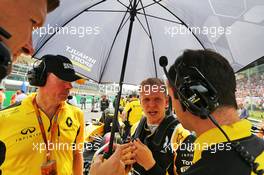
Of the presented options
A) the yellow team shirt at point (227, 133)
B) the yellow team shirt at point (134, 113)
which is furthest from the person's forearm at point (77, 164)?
the yellow team shirt at point (134, 113)

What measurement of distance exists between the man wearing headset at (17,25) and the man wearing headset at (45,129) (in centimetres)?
A: 133

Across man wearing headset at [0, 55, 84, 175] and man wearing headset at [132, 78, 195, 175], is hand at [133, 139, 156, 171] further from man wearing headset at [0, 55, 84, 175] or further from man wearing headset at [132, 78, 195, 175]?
man wearing headset at [0, 55, 84, 175]

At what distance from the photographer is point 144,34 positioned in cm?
283

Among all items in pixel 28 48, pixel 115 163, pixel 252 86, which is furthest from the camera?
pixel 252 86

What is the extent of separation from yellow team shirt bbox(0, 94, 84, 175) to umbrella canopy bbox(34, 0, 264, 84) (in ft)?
2.29

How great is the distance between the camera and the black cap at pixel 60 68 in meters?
2.12

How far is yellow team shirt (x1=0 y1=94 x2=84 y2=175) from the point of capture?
1.83 m

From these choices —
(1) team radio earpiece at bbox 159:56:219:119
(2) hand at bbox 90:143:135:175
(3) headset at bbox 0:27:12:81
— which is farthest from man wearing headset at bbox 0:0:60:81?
(2) hand at bbox 90:143:135:175

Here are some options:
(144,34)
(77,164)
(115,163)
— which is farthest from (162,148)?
(144,34)

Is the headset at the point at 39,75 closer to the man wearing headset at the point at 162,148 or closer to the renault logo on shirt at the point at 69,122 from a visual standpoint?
the renault logo on shirt at the point at 69,122

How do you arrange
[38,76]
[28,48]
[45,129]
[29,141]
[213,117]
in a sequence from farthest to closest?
[38,76]
[45,129]
[29,141]
[213,117]
[28,48]

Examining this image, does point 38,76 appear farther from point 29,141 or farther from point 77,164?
point 77,164

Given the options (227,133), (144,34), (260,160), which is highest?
(144,34)

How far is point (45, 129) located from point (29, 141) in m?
0.15
